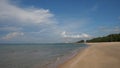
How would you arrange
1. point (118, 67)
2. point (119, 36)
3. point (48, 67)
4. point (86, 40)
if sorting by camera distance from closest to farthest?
point (118, 67) < point (48, 67) < point (119, 36) < point (86, 40)

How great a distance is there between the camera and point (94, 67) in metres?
10.4

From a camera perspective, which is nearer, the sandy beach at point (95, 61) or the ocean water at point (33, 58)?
the sandy beach at point (95, 61)

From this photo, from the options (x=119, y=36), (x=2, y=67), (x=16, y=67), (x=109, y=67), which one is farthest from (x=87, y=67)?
(x=119, y=36)

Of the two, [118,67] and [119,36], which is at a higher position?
[119,36]

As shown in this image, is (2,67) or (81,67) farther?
(2,67)

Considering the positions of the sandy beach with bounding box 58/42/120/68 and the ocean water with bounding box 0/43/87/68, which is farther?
the ocean water with bounding box 0/43/87/68

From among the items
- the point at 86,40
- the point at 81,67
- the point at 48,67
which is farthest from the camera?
the point at 86,40

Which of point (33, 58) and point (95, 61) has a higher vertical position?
point (95, 61)

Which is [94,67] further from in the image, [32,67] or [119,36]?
[119,36]

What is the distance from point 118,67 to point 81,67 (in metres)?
2.41

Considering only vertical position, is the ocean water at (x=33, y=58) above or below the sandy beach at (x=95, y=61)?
below

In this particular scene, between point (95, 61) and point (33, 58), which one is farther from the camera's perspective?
point (33, 58)

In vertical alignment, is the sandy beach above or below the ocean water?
above

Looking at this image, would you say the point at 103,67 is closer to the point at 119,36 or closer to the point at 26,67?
the point at 26,67
